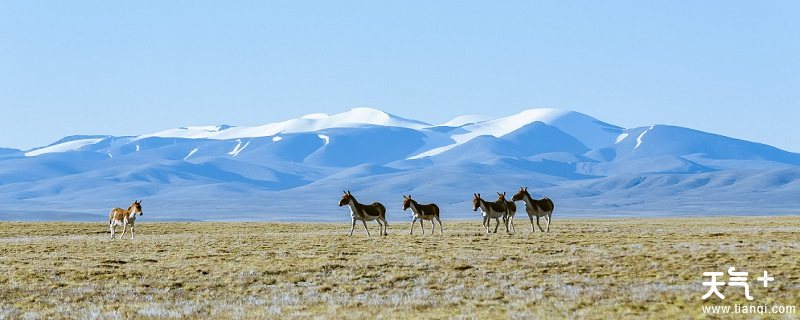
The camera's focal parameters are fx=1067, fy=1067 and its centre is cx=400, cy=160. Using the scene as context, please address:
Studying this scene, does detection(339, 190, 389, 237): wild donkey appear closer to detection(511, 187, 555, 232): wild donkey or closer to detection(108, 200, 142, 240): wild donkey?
detection(511, 187, 555, 232): wild donkey

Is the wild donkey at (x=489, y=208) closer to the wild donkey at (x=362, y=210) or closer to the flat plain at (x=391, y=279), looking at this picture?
the wild donkey at (x=362, y=210)

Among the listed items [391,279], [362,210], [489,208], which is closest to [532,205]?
[489,208]

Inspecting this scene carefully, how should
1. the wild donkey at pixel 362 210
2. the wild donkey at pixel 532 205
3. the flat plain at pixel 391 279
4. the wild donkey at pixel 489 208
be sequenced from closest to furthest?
the flat plain at pixel 391 279
the wild donkey at pixel 362 210
the wild donkey at pixel 489 208
the wild donkey at pixel 532 205

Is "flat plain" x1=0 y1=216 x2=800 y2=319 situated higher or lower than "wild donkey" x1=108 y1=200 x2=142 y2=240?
lower

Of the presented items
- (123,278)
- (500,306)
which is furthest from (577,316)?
(123,278)

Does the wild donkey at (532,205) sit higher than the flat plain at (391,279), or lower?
higher

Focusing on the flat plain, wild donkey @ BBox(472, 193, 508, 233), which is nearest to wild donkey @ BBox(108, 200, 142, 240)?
the flat plain

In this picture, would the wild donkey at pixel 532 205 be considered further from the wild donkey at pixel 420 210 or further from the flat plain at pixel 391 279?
the flat plain at pixel 391 279

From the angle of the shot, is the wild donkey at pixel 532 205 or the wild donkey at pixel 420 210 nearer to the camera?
the wild donkey at pixel 420 210

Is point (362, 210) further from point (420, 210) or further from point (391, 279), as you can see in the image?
point (391, 279)

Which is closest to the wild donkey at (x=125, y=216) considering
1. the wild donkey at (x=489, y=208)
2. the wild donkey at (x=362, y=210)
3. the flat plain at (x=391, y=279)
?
the flat plain at (x=391, y=279)

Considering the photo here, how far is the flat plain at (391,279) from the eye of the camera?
2270cm

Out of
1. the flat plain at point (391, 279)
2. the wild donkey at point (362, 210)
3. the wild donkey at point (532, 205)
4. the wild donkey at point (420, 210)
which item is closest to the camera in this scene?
the flat plain at point (391, 279)

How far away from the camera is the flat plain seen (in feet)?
74.5
